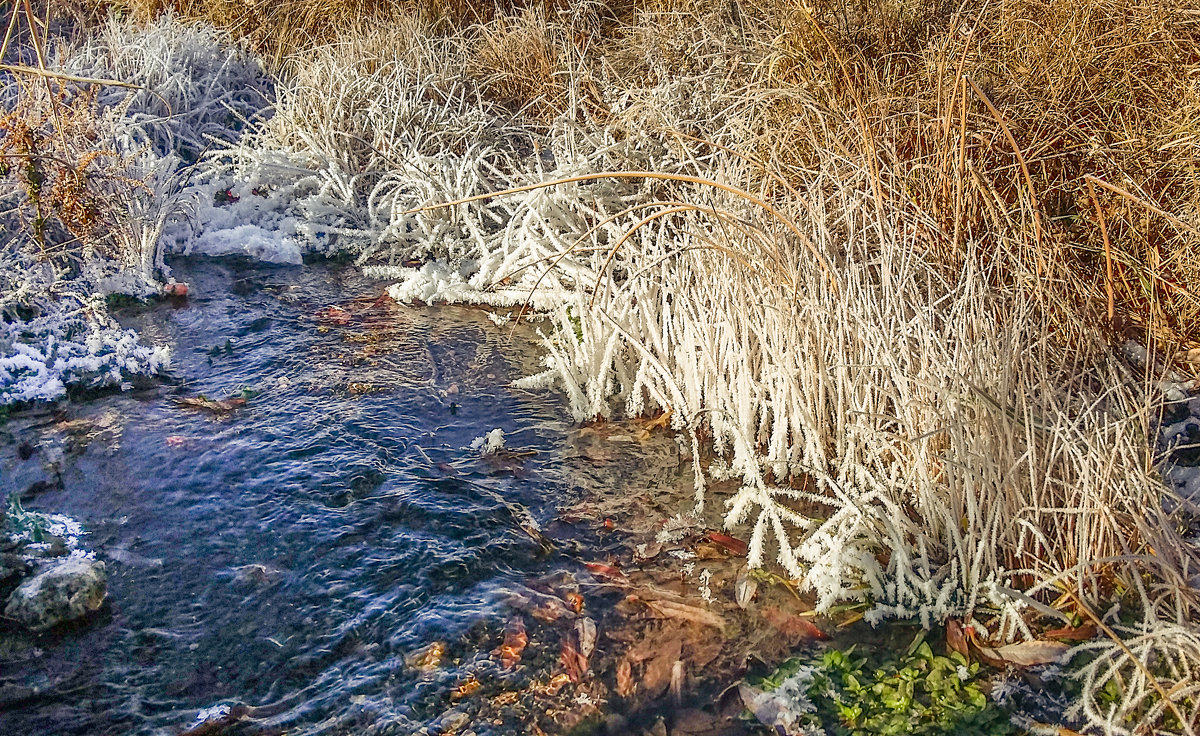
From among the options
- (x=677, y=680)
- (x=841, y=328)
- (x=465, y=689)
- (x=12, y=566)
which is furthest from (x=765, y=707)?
(x=12, y=566)

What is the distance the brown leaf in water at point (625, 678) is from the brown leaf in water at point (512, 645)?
28 cm

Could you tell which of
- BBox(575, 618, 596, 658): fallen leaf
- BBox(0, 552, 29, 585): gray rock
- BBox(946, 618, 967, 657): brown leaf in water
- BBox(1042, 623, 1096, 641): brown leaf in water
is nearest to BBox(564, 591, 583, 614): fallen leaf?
BBox(575, 618, 596, 658): fallen leaf

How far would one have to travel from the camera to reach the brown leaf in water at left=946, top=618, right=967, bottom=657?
235cm

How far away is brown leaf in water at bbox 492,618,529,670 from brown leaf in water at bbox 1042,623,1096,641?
1451 millimetres

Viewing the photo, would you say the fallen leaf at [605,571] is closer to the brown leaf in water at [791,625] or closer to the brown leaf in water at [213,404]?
the brown leaf in water at [791,625]

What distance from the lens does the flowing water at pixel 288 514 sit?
7.59 ft

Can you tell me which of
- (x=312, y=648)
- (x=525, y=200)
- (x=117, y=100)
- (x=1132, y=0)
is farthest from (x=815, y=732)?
(x=117, y=100)

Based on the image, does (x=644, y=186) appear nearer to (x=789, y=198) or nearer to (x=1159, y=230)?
(x=789, y=198)

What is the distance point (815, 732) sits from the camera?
2.15 meters

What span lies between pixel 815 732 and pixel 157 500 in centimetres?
238

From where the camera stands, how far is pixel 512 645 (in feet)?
8.00

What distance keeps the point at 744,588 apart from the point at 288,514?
1.60m

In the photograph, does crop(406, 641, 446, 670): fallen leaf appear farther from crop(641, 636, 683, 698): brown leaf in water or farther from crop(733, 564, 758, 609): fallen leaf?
crop(733, 564, 758, 609): fallen leaf

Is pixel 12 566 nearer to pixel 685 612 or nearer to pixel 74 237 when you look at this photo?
pixel 685 612
